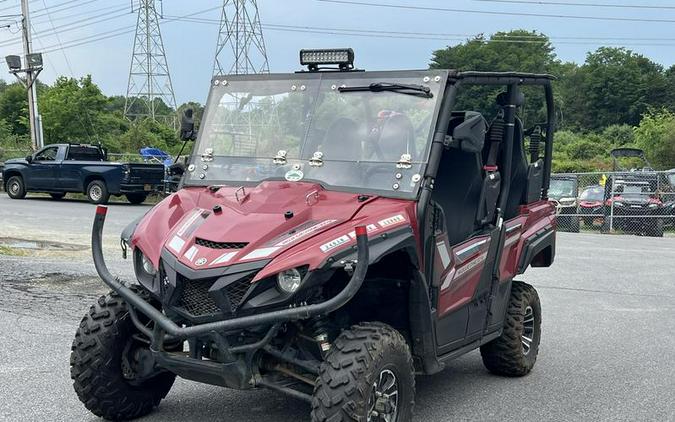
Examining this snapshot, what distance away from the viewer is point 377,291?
468 centimetres

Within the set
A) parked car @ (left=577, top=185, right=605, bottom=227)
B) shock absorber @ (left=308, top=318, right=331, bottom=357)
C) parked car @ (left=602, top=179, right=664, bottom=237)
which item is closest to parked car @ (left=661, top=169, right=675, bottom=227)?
parked car @ (left=602, top=179, right=664, bottom=237)

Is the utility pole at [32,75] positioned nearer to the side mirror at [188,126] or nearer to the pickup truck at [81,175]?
the pickup truck at [81,175]

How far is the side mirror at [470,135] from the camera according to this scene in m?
4.60

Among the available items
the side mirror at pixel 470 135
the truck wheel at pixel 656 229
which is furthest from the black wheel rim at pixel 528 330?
the truck wheel at pixel 656 229

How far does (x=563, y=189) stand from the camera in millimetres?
22422

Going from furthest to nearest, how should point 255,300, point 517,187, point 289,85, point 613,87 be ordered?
1. point 613,87
2. point 517,187
3. point 289,85
4. point 255,300

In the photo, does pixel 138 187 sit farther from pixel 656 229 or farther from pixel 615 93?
pixel 615 93

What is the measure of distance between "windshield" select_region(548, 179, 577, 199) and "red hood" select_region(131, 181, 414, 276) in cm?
1847

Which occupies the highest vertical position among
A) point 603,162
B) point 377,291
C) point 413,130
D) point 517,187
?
point 413,130

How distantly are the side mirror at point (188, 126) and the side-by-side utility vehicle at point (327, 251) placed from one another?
3 cm

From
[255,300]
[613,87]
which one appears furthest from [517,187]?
[613,87]

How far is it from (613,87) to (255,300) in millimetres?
91728

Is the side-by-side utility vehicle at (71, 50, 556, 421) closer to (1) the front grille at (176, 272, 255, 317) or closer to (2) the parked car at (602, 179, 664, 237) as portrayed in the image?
(1) the front grille at (176, 272, 255, 317)

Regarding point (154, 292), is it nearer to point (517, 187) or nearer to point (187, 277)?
point (187, 277)
